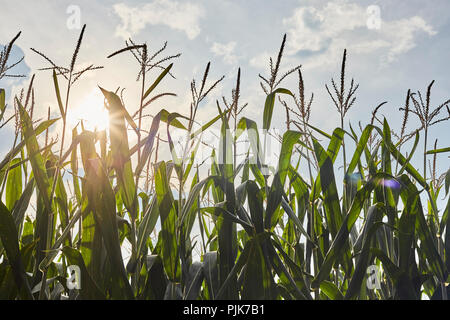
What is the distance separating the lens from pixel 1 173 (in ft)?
3.68

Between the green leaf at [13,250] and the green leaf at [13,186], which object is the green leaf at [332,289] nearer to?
the green leaf at [13,250]

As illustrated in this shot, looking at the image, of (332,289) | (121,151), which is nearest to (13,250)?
(121,151)

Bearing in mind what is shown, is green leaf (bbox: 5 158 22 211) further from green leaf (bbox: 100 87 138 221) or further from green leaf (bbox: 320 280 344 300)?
green leaf (bbox: 320 280 344 300)

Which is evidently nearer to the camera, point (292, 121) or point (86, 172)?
point (86, 172)

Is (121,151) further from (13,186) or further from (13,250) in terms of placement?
(13,186)

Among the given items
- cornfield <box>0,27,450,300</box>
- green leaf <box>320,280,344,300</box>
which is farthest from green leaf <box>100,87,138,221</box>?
green leaf <box>320,280,344,300</box>

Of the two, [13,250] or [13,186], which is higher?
[13,186]

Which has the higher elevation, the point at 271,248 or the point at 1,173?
the point at 1,173

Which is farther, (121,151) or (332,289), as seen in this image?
(332,289)
